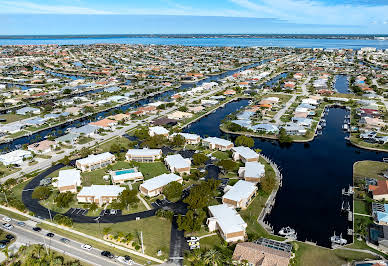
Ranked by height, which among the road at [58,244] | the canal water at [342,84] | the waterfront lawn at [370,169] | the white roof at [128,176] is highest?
the canal water at [342,84]

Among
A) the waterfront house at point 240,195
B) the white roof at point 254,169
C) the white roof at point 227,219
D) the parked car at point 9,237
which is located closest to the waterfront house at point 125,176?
the white roof at point 227,219

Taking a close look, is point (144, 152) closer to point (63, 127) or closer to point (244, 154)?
point (244, 154)

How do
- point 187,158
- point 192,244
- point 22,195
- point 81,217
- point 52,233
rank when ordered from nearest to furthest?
1. point 192,244
2. point 52,233
3. point 81,217
4. point 22,195
5. point 187,158

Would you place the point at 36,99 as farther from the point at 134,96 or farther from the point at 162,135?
the point at 162,135

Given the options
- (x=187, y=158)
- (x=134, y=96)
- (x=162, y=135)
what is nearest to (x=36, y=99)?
(x=134, y=96)

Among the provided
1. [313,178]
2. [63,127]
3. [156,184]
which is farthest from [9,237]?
[63,127]

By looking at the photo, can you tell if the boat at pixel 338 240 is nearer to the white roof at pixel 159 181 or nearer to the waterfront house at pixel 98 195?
the white roof at pixel 159 181

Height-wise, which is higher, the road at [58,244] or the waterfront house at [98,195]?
the waterfront house at [98,195]

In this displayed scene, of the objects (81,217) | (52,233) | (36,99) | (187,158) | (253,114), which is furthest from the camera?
(36,99)
